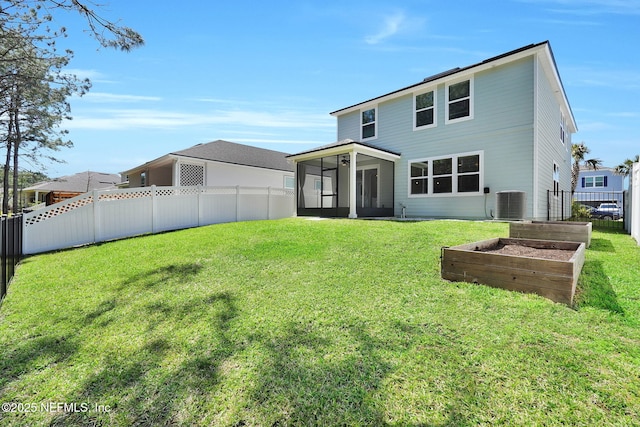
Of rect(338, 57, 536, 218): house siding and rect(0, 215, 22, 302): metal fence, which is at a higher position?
rect(338, 57, 536, 218): house siding

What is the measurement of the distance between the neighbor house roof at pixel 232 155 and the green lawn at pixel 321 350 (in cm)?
1124

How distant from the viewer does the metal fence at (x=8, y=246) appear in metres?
4.64

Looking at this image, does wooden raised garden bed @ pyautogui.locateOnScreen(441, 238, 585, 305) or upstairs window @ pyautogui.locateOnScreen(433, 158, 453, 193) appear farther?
upstairs window @ pyautogui.locateOnScreen(433, 158, 453, 193)

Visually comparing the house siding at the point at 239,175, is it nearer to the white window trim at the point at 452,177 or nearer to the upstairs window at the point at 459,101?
Result: the white window trim at the point at 452,177

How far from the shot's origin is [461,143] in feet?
34.9

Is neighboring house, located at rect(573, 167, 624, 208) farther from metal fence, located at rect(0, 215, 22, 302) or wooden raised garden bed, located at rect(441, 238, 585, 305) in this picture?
metal fence, located at rect(0, 215, 22, 302)

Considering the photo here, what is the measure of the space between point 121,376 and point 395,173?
11.9 meters

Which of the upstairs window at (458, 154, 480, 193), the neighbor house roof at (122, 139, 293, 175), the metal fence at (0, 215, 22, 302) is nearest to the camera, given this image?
the metal fence at (0, 215, 22, 302)

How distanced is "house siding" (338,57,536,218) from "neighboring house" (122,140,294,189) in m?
9.37

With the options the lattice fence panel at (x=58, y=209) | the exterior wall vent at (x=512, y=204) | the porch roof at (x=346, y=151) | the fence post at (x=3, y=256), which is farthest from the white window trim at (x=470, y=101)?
the fence post at (x=3, y=256)

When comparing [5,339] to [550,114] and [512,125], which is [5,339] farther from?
[550,114]

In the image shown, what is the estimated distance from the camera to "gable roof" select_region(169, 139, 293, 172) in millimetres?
15547

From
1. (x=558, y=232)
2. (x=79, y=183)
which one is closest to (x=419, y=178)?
(x=558, y=232)

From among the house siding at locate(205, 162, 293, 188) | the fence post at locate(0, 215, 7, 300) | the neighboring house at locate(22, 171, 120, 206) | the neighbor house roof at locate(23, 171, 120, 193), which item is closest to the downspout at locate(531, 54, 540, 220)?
the fence post at locate(0, 215, 7, 300)
